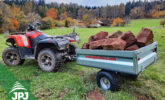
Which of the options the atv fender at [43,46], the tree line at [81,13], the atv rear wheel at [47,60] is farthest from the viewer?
the tree line at [81,13]

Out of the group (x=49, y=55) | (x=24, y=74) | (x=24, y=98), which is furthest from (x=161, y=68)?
(x=24, y=74)

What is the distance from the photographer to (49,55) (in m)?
3.54

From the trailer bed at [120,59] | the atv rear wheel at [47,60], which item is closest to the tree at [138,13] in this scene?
the atv rear wheel at [47,60]

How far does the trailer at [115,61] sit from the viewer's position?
80.0 inches

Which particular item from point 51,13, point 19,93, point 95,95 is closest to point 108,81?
point 95,95

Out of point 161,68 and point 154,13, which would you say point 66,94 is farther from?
point 154,13

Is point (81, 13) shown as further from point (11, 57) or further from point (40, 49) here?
point (40, 49)

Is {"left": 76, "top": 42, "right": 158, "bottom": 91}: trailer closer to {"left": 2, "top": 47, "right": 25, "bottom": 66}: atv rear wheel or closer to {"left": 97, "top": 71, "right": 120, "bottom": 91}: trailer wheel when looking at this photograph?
{"left": 97, "top": 71, "right": 120, "bottom": 91}: trailer wheel

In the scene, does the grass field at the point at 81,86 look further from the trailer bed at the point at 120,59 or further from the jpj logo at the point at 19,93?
the trailer bed at the point at 120,59

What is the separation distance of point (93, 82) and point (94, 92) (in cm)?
41
